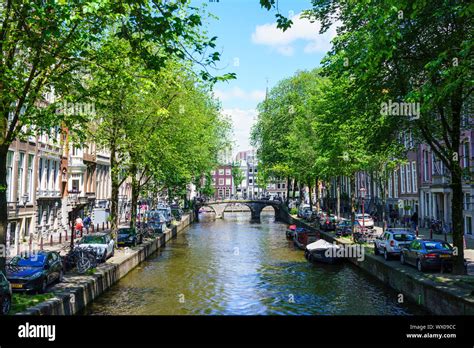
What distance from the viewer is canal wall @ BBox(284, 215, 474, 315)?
14.2 meters

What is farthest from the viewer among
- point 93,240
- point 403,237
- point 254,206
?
point 254,206

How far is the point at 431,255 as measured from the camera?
2020 cm

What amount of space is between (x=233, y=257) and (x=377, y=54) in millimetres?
24538

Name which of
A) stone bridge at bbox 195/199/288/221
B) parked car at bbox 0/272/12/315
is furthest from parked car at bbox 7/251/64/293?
stone bridge at bbox 195/199/288/221

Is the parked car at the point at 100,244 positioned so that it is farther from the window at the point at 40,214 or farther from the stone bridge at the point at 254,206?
the stone bridge at the point at 254,206

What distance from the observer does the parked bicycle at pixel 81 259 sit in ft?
70.6

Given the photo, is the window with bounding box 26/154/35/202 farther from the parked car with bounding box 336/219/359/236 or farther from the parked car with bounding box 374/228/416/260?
the parked car with bounding box 374/228/416/260

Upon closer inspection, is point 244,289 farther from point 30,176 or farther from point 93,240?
point 30,176

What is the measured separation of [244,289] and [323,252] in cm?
946

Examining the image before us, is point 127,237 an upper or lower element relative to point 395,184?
lower

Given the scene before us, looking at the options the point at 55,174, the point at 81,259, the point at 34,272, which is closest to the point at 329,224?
the point at 55,174

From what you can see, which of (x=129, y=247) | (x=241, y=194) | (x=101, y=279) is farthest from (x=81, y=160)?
(x=241, y=194)

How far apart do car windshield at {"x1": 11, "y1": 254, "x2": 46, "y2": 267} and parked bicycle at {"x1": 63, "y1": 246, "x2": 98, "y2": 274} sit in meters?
3.71
